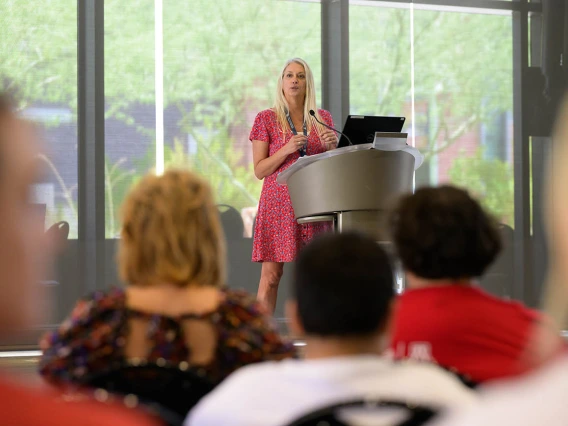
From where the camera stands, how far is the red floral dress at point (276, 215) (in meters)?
4.58

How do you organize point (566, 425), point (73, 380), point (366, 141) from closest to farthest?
point (566, 425), point (73, 380), point (366, 141)

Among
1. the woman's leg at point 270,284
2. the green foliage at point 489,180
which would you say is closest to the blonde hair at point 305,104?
the woman's leg at point 270,284

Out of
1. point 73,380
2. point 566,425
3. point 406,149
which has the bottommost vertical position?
point 73,380

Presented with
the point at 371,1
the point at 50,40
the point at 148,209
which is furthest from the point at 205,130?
the point at 148,209

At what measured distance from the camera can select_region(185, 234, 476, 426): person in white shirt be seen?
1.03 meters

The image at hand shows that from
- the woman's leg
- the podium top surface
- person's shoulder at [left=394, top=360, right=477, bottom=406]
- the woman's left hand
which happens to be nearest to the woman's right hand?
the woman's left hand

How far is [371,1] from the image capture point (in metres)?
6.42

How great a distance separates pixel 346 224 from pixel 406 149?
1.49 ft

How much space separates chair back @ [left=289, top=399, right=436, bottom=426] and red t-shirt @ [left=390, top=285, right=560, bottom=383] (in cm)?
57

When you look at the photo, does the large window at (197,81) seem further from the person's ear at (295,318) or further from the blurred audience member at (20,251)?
the blurred audience member at (20,251)

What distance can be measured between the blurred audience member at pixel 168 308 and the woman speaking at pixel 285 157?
2898 mm

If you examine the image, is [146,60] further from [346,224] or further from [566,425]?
[566,425]

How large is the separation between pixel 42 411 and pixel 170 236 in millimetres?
1125

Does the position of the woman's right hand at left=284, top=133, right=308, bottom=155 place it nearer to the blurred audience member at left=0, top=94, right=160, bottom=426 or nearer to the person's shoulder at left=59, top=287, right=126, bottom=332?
the person's shoulder at left=59, top=287, right=126, bottom=332
